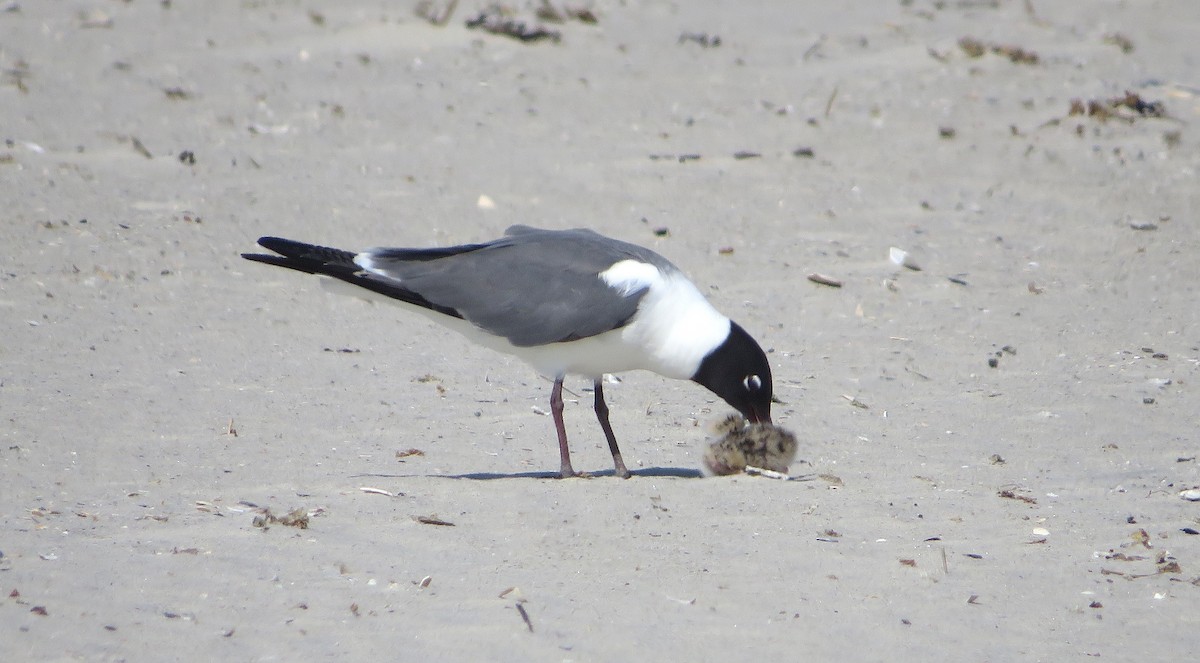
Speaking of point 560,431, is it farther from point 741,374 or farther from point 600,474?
point 741,374

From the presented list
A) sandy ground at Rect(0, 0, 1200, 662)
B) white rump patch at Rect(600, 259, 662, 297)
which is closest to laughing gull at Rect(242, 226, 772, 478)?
white rump patch at Rect(600, 259, 662, 297)

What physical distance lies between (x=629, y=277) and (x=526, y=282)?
0.45m

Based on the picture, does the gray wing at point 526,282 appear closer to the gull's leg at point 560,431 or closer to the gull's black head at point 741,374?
the gull's leg at point 560,431

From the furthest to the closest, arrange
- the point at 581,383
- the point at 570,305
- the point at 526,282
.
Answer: the point at 581,383, the point at 526,282, the point at 570,305

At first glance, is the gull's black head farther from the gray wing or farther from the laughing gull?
the gray wing

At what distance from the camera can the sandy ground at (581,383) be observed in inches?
171

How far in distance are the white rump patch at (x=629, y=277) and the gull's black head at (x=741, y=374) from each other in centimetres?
A: 42

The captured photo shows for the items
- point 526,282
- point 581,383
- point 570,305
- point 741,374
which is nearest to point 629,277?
point 570,305

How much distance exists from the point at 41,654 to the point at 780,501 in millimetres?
2752

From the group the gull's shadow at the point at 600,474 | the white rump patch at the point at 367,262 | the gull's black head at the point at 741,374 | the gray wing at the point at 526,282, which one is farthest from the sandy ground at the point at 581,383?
the white rump patch at the point at 367,262

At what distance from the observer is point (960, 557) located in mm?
4863

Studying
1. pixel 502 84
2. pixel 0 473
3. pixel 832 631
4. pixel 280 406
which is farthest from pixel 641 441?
pixel 502 84

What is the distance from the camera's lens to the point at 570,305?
19.0 feet

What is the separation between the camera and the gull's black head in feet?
19.4
